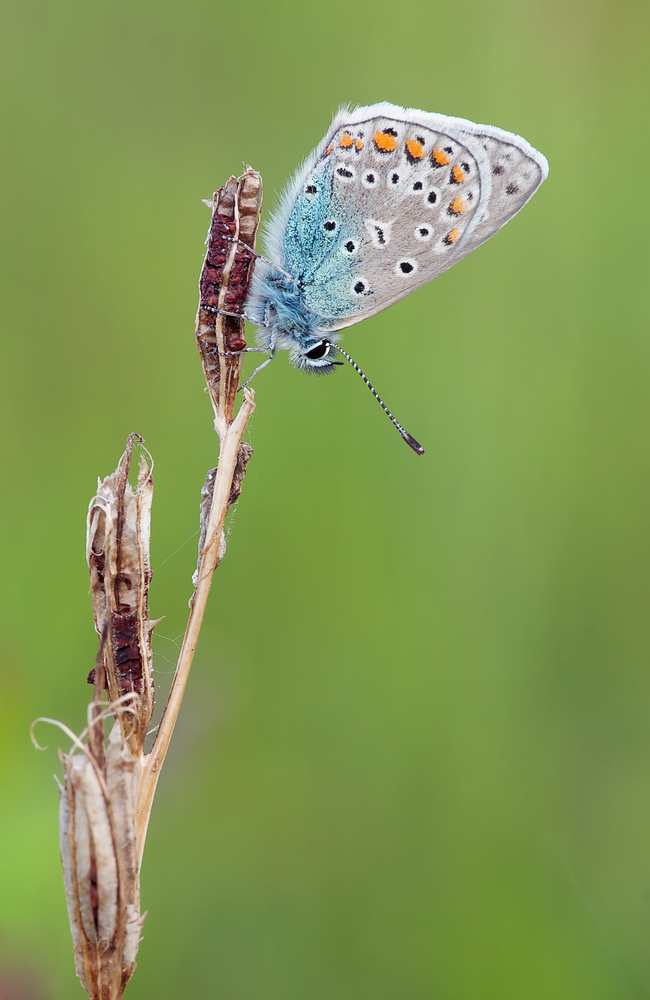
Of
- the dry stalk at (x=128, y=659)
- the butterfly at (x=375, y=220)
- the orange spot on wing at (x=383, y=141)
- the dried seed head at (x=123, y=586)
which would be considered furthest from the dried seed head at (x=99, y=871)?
A: the orange spot on wing at (x=383, y=141)

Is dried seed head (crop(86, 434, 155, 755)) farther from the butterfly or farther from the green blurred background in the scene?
the butterfly

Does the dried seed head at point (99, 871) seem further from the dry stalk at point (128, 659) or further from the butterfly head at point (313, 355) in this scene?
the butterfly head at point (313, 355)

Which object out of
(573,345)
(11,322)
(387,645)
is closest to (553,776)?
(387,645)

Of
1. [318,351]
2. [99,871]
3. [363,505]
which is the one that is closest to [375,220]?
[318,351]

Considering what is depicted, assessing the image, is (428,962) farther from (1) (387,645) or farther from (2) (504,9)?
(2) (504,9)

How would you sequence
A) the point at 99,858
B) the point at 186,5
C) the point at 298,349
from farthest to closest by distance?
the point at 186,5 < the point at 298,349 < the point at 99,858

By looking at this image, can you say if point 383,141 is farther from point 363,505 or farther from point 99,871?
point 99,871

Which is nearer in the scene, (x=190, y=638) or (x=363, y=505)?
(x=190, y=638)
